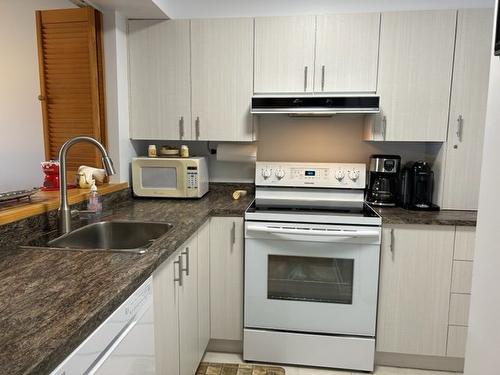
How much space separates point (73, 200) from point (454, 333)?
2.24 meters

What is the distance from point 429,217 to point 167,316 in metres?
1.51

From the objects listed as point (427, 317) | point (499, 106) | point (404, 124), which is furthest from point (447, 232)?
point (499, 106)

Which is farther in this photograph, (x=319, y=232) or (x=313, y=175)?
(x=313, y=175)

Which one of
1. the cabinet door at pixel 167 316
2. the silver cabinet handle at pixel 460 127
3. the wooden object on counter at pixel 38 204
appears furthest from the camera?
the silver cabinet handle at pixel 460 127

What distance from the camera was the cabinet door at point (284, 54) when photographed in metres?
2.23

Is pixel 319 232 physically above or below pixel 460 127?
below

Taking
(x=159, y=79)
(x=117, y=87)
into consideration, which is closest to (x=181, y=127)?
(x=159, y=79)

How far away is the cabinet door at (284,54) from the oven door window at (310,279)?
3.56 ft

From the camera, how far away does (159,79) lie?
2.37m

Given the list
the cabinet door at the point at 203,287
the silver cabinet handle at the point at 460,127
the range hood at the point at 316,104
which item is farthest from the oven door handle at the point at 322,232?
the silver cabinet handle at the point at 460,127

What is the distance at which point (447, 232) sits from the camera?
196 cm

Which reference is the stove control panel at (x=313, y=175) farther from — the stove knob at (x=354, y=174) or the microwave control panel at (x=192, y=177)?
the microwave control panel at (x=192, y=177)

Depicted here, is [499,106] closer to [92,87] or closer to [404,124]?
[404,124]

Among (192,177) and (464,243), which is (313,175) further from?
(464,243)
